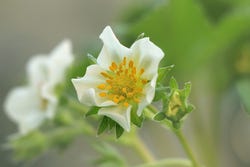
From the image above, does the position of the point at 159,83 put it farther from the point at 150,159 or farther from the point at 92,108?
the point at 150,159

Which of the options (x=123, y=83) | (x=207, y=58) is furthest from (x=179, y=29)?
(x=123, y=83)

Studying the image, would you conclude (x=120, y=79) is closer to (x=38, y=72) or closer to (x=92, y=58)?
(x=92, y=58)

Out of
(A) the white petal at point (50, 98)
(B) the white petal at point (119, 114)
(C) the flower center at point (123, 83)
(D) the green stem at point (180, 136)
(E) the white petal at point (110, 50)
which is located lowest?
(D) the green stem at point (180, 136)

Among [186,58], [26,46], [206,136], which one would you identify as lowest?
[206,136]

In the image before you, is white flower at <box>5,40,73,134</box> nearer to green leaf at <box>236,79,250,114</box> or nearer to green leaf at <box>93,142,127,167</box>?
green leaf at <box>93,142,127,167</box>

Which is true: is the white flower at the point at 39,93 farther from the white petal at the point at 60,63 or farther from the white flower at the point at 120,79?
the white flower at the point at 120,79

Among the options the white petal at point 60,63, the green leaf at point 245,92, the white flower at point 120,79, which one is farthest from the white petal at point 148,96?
the white petal at point 60,63

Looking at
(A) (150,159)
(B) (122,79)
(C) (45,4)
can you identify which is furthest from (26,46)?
(B) (122,79)
